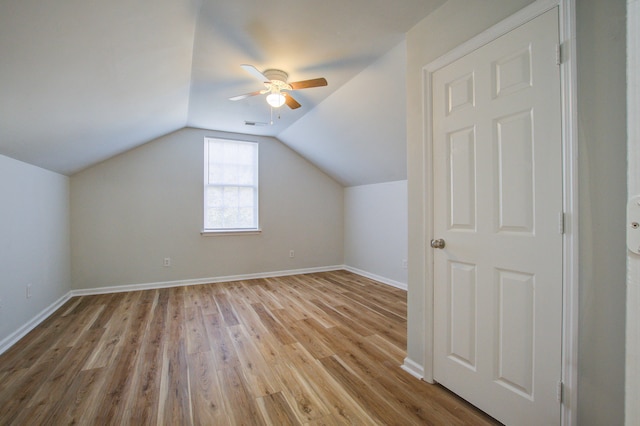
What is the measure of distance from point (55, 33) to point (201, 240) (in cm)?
352

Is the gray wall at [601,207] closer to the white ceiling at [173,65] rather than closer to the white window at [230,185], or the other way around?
the white ceiling at [173,65]

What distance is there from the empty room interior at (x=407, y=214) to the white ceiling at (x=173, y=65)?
0.06ft

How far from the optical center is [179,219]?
449cm

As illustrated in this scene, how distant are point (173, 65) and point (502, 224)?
8.97 feet

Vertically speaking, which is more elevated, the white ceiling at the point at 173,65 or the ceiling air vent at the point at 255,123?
the ceiling air vent at the point at 255,123

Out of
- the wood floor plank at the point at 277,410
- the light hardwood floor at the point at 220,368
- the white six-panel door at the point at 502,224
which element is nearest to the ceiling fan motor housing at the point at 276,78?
the white six-panel door at the point at 502,224

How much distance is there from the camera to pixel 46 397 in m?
1.75

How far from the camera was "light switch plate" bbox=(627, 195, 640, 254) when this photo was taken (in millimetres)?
437

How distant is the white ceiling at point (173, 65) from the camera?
5.00 feet

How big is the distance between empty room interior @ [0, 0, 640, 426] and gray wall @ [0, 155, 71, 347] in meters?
0.03

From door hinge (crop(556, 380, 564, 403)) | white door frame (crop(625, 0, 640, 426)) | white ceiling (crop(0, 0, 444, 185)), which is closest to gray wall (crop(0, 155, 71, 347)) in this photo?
white ceiling (crop(0, 0, 444, 185))

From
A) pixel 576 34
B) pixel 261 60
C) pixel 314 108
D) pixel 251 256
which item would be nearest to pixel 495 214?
pixel 576 34

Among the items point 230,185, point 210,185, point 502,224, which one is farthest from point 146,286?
point 502,224

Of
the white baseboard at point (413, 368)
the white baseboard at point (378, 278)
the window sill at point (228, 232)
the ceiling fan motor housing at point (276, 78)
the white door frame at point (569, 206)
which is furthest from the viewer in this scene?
the window sill at point (228, 232)
